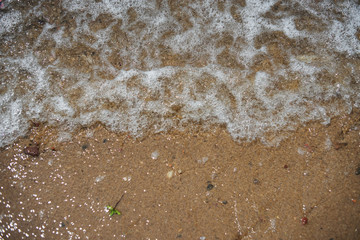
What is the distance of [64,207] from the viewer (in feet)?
7.75

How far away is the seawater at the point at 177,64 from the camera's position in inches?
104

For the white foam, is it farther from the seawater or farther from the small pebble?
the small pebble

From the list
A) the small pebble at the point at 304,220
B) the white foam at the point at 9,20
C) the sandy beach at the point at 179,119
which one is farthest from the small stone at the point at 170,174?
the white foam at the point at 9,20

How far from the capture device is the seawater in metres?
2.65

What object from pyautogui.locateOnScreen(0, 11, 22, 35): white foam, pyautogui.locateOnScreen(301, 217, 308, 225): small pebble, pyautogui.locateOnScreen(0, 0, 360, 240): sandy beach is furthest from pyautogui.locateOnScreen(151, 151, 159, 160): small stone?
pyautogui.locateOnScreen(0, 11, 22, 35): white foam

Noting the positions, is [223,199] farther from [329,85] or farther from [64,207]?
[329,85]

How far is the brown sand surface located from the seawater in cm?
18

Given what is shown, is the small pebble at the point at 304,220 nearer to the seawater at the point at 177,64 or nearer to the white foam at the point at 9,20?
the seawater at the point at 177,64

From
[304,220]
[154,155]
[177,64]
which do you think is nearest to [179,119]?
[154,155]

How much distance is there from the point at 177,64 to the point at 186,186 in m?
1.37

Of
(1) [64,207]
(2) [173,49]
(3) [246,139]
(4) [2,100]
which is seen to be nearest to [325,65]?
(3) [246,139]

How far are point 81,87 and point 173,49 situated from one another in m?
1.14

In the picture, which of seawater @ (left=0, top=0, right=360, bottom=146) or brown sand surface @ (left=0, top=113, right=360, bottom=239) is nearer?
brown sand surface @ (left=0, top=113, right=360, bottom=239)

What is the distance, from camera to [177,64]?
2.88 metres
